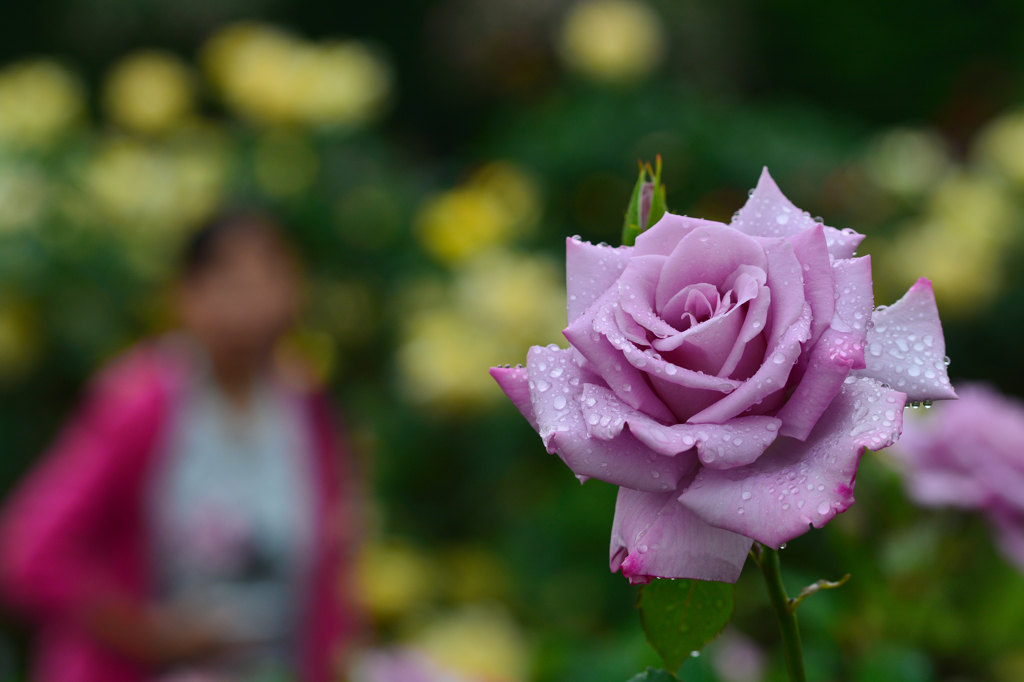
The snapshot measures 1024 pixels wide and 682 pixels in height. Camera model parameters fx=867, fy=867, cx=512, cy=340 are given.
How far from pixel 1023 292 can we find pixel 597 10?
1.59 m

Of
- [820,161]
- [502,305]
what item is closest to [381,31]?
[820,161]

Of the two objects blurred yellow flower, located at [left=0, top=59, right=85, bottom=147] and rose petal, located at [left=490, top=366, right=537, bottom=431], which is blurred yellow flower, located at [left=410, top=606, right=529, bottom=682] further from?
blurred yellow flower, located at [left=0, top=59, right=85, bottom=147]

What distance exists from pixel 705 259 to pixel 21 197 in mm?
2590

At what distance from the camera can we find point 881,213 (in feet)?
8.46

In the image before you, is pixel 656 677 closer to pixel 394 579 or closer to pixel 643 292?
pixel 643 292

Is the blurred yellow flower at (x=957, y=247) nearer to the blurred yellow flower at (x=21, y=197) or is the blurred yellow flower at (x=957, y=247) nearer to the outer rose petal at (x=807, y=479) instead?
the outer rose petal at (x=807, y=479)

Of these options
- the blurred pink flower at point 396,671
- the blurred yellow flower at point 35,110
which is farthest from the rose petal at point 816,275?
the blurred yellow flower at point 35,110

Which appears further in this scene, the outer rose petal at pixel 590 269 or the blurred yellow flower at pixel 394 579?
the blurred yellow flower at pixel 394 579

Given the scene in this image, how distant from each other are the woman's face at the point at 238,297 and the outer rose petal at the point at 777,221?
4.97ft

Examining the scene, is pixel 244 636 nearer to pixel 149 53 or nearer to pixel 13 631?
pixel 13 631

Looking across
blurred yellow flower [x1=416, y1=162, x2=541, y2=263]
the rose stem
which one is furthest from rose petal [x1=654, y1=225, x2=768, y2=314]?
blurred yellow flower [x1=416, y1=162, x2=541, y2=263]

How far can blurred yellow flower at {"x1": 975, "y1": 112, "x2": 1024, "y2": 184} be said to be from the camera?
2541 millimetres

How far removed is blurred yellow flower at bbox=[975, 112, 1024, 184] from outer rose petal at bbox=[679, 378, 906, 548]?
262 cm

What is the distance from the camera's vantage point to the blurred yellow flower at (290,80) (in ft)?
8.34
